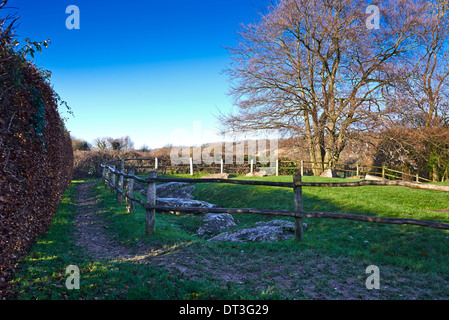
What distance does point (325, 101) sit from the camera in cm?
2008

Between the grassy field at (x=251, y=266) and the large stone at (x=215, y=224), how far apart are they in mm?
1536

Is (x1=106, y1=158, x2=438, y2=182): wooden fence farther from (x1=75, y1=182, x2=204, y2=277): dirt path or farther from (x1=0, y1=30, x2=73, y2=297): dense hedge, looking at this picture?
(x1=0, y1=30, x2=73, y2=297): dense hedge

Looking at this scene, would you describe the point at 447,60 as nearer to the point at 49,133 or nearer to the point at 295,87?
the point at 295,87

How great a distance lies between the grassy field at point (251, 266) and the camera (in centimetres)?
405

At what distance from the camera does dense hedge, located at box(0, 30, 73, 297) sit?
411 cm

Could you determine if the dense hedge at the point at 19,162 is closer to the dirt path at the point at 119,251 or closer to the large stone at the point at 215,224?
the dirt path at the point at 119,251

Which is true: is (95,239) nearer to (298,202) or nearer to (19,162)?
(19,162)

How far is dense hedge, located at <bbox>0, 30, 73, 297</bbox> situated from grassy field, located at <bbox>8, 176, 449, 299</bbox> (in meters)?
0.41

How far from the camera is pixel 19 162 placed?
4.77m

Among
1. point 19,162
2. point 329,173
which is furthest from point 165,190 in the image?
point 19,162

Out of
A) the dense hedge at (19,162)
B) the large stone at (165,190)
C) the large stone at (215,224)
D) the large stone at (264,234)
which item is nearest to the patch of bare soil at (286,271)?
the large stone at (264,234)

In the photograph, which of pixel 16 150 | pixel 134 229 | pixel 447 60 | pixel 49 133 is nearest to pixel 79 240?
pixel 134 229

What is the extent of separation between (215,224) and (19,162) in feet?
19.6
